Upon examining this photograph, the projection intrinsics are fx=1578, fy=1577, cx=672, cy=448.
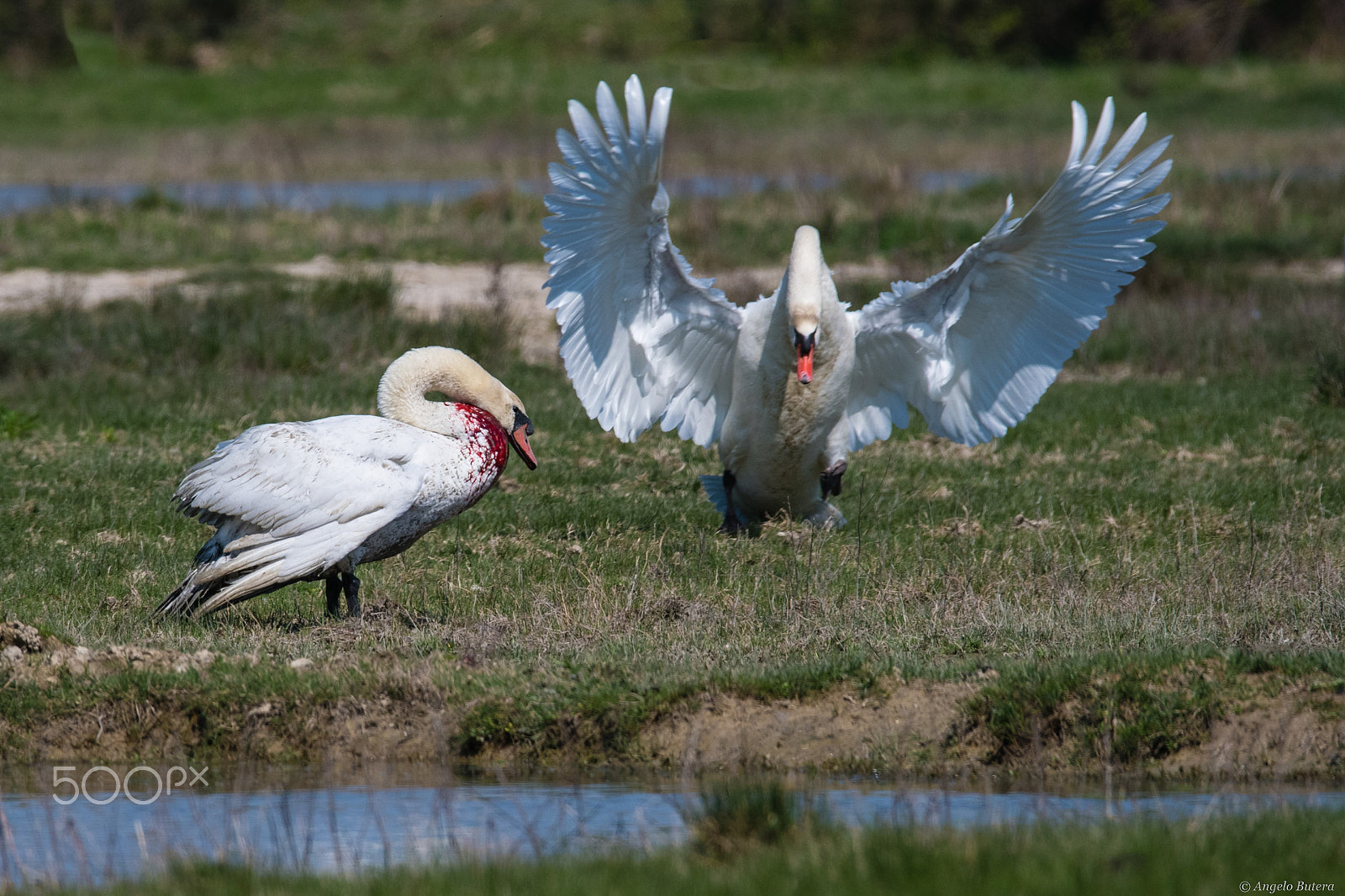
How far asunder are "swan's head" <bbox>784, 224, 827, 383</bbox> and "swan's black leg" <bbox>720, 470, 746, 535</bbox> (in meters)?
1.65

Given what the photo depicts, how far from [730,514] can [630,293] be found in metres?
1.76

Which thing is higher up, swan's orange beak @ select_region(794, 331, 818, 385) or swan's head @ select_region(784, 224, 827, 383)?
swan's head @ select_region(784, 224, 827, 383)

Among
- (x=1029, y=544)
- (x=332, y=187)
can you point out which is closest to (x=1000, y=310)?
(x=1029, y=544)

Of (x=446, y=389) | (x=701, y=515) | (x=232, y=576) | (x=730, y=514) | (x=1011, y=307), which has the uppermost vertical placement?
Result: (x=1011, y=307)

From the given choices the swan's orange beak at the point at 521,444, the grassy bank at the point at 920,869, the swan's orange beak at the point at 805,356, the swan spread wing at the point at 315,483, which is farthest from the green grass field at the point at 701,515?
the grassy bank at the point at 920,869

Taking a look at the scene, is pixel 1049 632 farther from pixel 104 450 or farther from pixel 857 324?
pixel 104 450

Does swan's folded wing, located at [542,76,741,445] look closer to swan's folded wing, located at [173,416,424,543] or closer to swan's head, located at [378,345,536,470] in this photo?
swan's head, located at [378,345,536,470]

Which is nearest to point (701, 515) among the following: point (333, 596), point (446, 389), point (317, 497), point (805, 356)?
point (805, 356)

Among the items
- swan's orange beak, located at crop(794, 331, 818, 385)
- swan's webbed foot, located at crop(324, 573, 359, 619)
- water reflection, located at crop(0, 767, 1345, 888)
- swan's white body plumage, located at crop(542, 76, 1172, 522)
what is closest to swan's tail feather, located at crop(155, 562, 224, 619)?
swan's webbed foot, located at crop(324, 573, 359, 619)

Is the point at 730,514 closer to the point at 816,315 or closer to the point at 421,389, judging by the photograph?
the point at 816,315

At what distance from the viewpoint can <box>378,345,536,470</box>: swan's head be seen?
7.94 metres

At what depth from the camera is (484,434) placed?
315 inches

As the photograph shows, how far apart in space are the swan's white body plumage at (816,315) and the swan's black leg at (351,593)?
223cm

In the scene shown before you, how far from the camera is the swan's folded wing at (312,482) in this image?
735 centimetres
